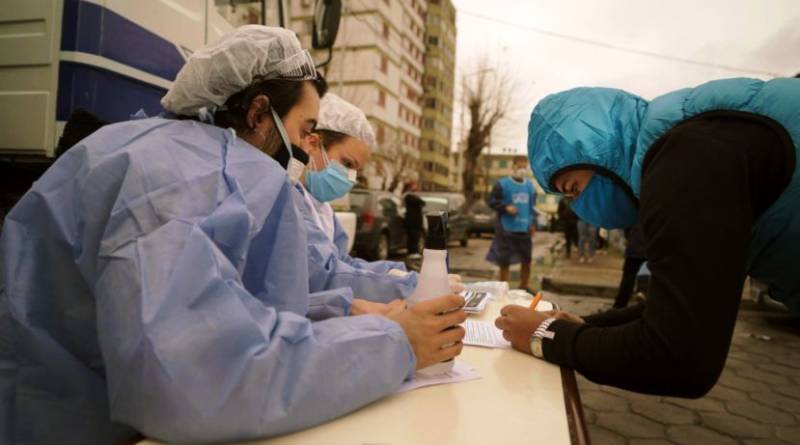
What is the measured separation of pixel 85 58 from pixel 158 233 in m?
1.91

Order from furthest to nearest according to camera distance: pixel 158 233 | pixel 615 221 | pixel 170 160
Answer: pixel 615 221 < pixel 170 160 < pixel 158 233

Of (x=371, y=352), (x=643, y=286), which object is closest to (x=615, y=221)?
(x=371, y=352)

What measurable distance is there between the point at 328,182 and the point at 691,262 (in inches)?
85.6

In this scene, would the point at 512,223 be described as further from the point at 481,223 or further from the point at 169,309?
the point at 481,223

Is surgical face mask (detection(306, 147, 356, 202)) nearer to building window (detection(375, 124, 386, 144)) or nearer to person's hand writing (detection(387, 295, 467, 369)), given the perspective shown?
person's hand writing (detection(387, 295, 467, 369))

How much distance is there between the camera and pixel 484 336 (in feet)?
4.51

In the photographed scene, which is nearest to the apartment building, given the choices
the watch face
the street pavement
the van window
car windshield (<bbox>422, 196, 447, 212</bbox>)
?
car windshield (<bbox>422, 196, 447, 212</bbox>)

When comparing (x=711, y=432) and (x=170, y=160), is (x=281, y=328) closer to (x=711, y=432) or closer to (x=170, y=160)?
(x=170, y=160)

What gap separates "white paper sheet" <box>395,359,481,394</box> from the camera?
962 mm

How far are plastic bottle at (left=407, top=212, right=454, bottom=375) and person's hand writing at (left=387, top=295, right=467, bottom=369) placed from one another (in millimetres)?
54

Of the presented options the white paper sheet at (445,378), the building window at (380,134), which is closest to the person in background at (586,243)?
the white paper sheet at (445,378)

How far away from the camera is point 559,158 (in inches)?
56.9

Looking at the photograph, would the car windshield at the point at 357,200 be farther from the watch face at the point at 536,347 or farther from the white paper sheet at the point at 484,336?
the watch face at the point at 536,347

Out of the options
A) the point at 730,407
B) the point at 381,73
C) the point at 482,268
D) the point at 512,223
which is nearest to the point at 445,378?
the point at 730,407
